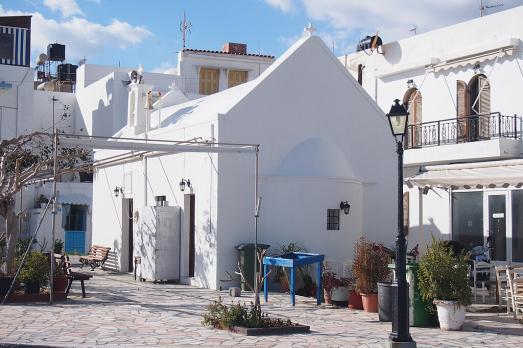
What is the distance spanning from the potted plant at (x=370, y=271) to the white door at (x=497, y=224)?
8.66 meters

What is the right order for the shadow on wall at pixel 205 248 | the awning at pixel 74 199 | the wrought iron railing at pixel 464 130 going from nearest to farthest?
1. the shadow on wall at pixel 205 248
2. the wrought iron railing at pixel 464 130
3. the awning at pixel 74 199

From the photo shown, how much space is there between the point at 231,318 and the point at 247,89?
843 cm

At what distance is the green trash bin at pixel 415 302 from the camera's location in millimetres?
13914

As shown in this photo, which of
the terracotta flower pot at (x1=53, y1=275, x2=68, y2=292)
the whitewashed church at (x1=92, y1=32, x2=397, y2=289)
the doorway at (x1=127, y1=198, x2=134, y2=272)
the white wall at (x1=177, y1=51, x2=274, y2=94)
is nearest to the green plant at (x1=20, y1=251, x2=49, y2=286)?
the terracotta flower pot at (x1=53, y1=275, x2=68, y2=292)

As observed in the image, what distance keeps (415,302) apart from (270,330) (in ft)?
9.44

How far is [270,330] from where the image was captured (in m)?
13.0

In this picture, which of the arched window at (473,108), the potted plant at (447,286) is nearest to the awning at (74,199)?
the arched window at (473,108)

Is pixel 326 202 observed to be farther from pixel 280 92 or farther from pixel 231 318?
pixel 231 318

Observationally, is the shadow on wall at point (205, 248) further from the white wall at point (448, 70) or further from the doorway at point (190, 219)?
the white wall at point (448, 70)

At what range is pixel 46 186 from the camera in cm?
3634

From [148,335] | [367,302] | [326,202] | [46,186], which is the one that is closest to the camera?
[148,335]

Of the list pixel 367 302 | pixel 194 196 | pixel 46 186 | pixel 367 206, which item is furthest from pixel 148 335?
pixel 46 186

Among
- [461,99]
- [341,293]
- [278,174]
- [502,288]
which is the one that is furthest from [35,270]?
[461,99]

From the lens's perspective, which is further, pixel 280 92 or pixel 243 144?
pixel 280 92
